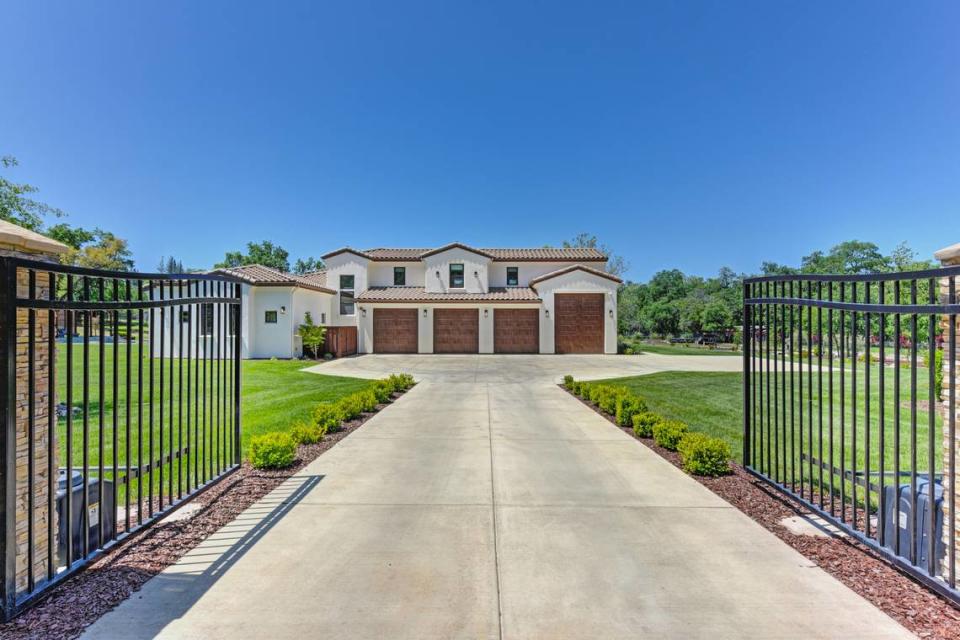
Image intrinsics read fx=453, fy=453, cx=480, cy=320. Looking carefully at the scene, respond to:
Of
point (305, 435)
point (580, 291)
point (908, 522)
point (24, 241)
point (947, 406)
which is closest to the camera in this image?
point (24, 241)

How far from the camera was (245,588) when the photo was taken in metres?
2.94

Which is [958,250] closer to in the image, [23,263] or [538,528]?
[538,528]

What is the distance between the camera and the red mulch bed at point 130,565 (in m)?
2.56

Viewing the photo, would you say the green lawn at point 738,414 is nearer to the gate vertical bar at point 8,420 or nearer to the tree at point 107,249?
the gate vertical bar at point 8,420

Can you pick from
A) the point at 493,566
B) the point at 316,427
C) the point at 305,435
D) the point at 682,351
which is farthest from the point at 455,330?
the point at 493,566

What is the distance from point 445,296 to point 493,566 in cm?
2024

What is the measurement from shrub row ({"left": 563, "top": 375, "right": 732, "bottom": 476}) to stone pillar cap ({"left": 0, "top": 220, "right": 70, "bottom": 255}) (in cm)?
578

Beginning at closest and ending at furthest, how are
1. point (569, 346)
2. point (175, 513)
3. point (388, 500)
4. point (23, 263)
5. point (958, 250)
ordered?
point (23, 263) → point (958, 250) → point (175, 513) → point (388, 500) → point (569, 346)

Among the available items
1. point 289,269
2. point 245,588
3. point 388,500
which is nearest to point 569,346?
point 388,500

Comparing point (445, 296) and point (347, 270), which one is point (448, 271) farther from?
point (347, 270)

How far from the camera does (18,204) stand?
30.9 feet

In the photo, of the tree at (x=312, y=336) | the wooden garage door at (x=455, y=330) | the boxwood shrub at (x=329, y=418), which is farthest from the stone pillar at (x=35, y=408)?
the wooden garage door at (x=455, y=330)

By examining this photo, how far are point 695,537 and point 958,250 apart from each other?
8.56 ft

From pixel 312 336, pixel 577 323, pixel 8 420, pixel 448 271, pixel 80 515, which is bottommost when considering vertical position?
pixel 80 515
